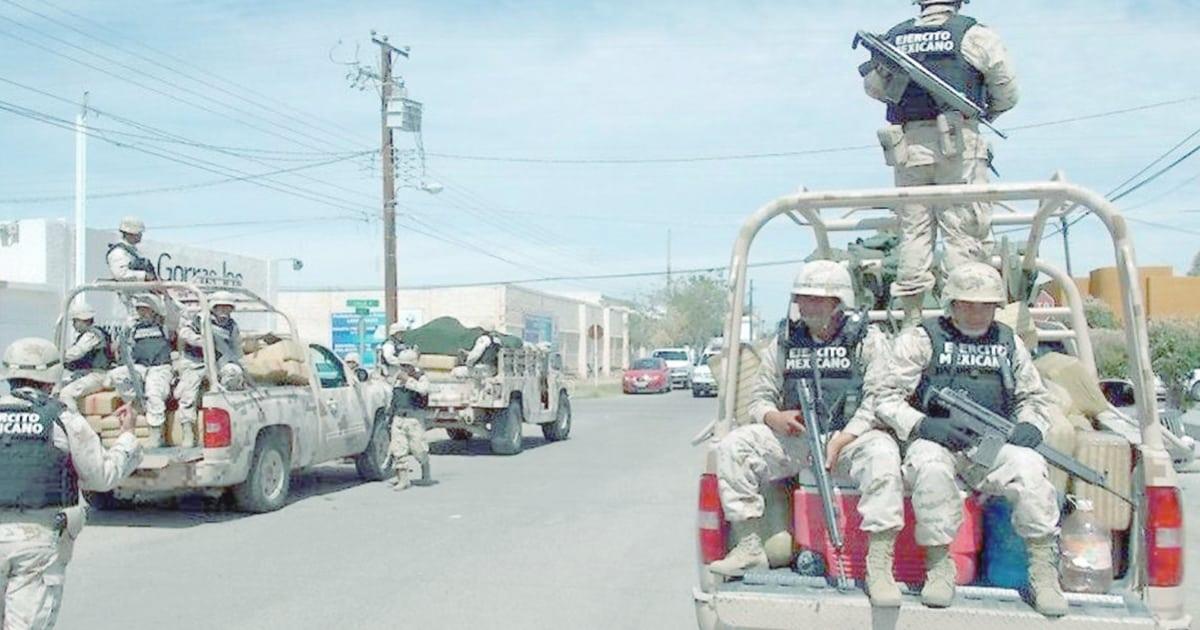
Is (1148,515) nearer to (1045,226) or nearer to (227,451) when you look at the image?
(1045,226)

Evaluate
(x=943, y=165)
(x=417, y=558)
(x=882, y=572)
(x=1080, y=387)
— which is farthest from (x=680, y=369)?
(x=882, y=572)

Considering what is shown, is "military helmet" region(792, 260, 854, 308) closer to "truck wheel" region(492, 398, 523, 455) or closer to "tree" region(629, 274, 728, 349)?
"truck wheel" region(492, 398, 523, 455)

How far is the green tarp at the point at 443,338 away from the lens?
1744 cm

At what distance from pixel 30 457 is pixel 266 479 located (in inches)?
272

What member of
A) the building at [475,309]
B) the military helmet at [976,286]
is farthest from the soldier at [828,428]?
the building at [475,309]

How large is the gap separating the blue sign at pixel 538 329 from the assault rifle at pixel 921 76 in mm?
46023

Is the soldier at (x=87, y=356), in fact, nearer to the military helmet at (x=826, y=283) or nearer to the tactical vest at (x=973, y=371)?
the military helmet at (x=826, y=283)

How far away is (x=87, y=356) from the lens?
440 inches

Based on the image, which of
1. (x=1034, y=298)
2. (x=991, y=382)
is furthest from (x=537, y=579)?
(x=991, y=382)

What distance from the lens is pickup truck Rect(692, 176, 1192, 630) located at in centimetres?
421

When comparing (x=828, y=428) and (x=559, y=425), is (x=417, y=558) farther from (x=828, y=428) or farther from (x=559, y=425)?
(x=559, y=425)

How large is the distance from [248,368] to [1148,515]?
9199 mm

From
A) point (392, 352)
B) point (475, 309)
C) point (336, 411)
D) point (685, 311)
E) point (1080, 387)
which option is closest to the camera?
point (1080, 387)

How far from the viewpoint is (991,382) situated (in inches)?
187
